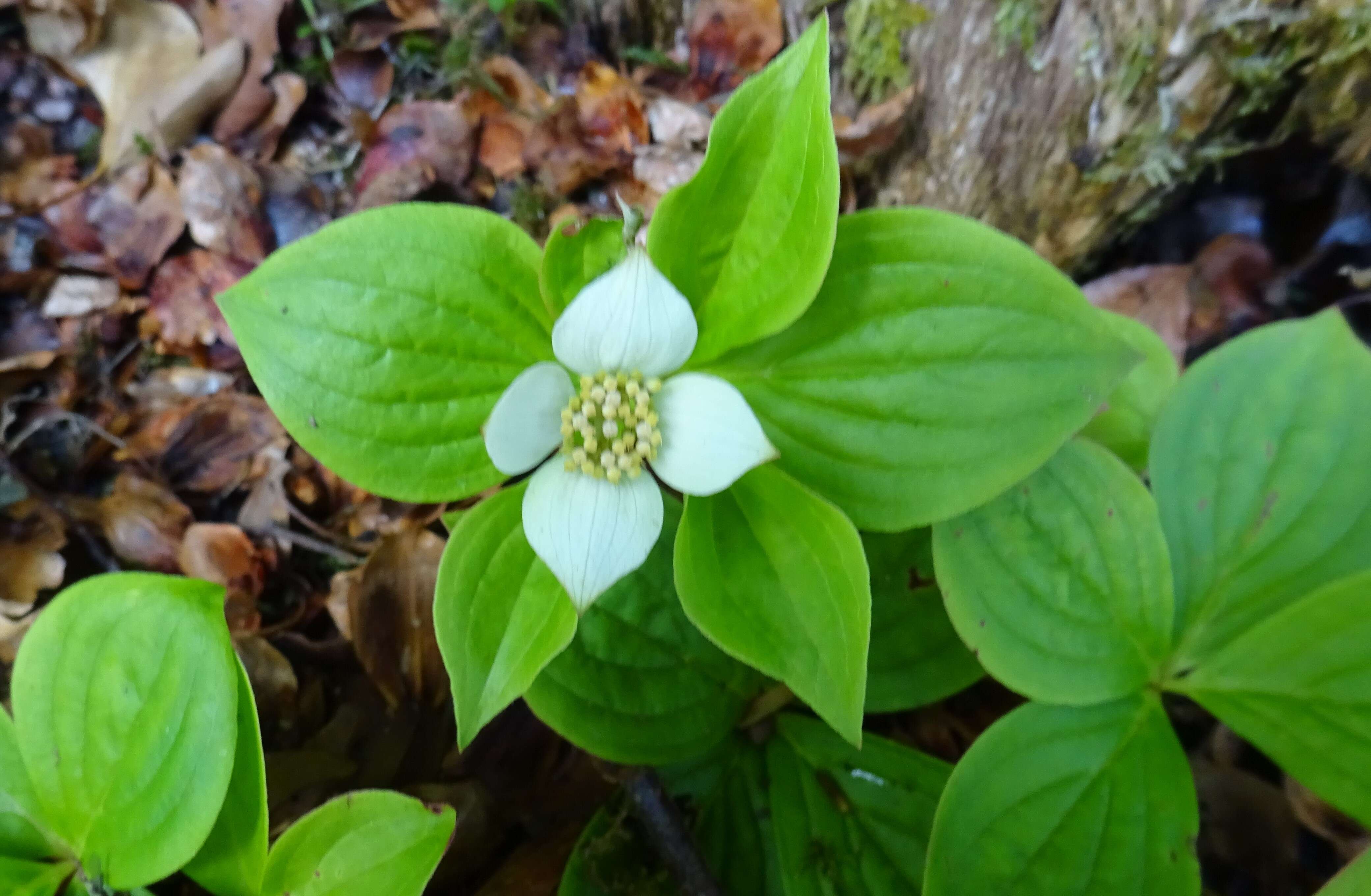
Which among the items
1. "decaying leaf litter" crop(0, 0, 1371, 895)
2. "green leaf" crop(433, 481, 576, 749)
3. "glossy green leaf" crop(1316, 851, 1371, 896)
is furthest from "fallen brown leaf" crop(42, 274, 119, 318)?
"glossy green leaf" crop(1316, 851, 1371, 896)

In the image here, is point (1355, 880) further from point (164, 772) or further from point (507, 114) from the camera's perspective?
point (507, 114)

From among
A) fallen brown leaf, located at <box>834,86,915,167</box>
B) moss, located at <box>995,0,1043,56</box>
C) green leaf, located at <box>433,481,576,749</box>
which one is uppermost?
moss, located at <box>995,0,1043,56</box>

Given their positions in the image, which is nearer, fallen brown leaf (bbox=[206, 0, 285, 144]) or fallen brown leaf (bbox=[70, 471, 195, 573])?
fallen brown leaf (bbox=[70, 471, 195, 573])

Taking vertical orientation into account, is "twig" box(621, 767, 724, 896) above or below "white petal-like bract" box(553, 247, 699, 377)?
below

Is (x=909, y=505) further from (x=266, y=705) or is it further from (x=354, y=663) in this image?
(x=266, y=705)

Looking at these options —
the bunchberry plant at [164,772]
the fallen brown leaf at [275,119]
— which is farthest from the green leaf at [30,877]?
the fallen brown leaf at [275,119]

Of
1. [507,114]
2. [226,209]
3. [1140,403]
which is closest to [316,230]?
[226,209]

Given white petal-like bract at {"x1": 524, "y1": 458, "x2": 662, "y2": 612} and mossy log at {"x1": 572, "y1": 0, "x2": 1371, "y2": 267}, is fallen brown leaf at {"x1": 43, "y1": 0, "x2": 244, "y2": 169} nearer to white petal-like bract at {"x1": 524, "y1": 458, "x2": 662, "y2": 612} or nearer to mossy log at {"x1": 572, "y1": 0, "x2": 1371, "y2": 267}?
mossy log at {"x1": 572, "y1": 0, "x2": 1371, "y2": 267}
